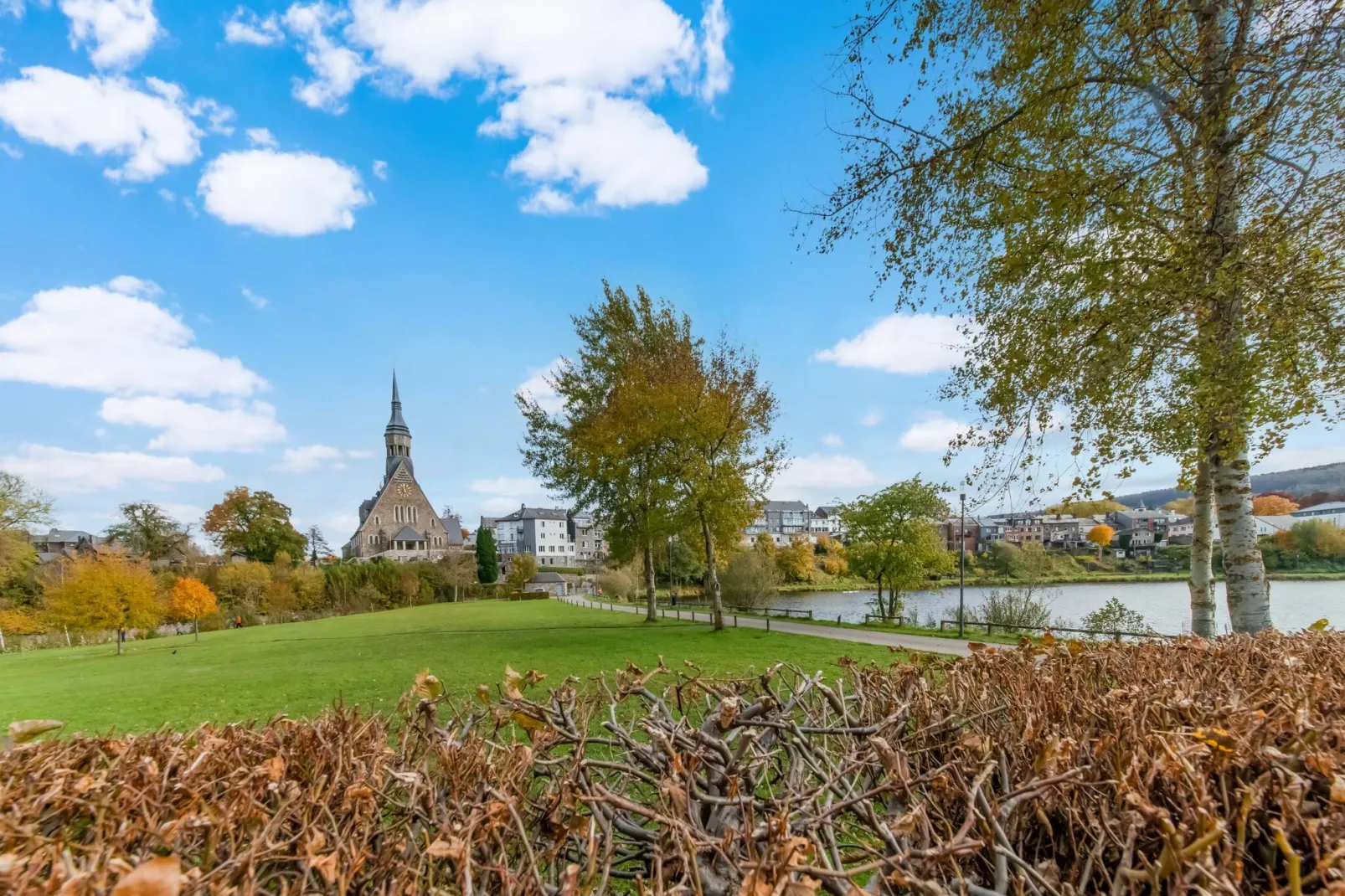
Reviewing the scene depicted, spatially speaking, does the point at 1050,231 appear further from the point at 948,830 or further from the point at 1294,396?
the point at 948,830

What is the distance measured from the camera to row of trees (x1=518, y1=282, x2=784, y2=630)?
53.1 ft

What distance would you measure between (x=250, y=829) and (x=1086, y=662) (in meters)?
3.45

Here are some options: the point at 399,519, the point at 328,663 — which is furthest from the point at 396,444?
the point at 328,663

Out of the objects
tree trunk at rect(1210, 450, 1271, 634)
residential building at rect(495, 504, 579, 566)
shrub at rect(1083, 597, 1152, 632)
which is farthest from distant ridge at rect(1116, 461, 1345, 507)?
residential building at rect(495, 504, 579, 566)

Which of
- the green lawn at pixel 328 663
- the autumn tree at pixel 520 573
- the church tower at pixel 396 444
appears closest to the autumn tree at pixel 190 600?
the green lawn at pixel 328 663

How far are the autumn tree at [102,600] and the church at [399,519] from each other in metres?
39.8

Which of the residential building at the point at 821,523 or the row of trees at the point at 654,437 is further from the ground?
the row of trees at the point at 654,437

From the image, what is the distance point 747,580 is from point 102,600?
1107 inches

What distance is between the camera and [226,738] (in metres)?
1.89

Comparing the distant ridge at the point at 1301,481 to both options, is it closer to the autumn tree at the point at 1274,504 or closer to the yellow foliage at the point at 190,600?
the autumn tree at the point at 1274,504

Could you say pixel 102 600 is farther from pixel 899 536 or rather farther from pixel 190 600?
pixel 899 536

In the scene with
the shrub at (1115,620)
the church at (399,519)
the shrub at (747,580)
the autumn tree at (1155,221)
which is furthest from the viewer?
the church at (399,519)

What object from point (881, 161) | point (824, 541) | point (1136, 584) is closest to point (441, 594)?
point (824, 541)

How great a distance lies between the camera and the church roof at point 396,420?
237 feet
